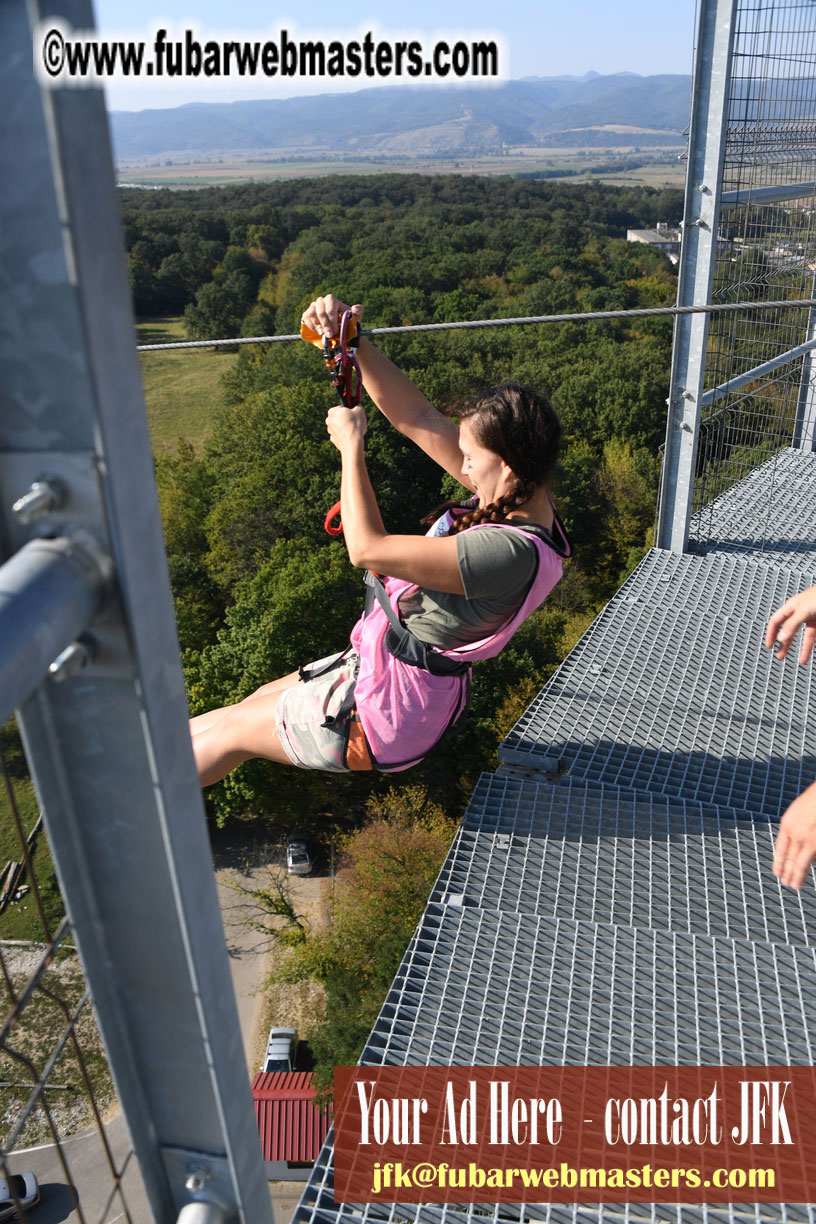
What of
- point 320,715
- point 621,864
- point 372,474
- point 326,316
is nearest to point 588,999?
point 621,864

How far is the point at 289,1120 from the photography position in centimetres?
1327

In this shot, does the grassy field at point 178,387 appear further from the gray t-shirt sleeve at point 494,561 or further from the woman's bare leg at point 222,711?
the gray t-shirt sleeve at point 494,561

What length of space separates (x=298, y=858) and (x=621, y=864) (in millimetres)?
16153

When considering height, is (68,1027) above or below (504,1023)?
above

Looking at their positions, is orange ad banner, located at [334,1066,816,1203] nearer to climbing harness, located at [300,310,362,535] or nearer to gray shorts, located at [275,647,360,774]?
gray shorts, located at [275,647,360,774]

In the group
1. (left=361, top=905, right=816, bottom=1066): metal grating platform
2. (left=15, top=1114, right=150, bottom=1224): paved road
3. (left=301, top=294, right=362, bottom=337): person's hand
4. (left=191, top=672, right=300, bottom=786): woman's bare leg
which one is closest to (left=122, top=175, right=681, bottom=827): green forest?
(left=301, top=294, right=362, bottom=337): person's hand

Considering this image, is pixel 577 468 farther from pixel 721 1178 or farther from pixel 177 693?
pixel 177 693

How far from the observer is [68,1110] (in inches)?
555

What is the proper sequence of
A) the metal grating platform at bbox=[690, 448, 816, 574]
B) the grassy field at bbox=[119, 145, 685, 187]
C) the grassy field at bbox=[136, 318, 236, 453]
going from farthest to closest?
1. the grassy field at bbox=[119, 145, 685, 187]
2. the grassy field at bbox=[136, 318, 236, 453]
3. the metal grating platform at bbox=[690, 448, 816, 574]

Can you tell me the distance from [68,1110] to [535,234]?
47.5 meters

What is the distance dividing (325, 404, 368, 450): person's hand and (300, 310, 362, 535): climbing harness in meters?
0.10

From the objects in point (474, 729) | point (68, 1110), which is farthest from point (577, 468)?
point (68, 1110)

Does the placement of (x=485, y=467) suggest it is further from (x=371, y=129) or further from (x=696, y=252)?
(x=371, y=129)

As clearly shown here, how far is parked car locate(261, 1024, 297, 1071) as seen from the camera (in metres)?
14.5
